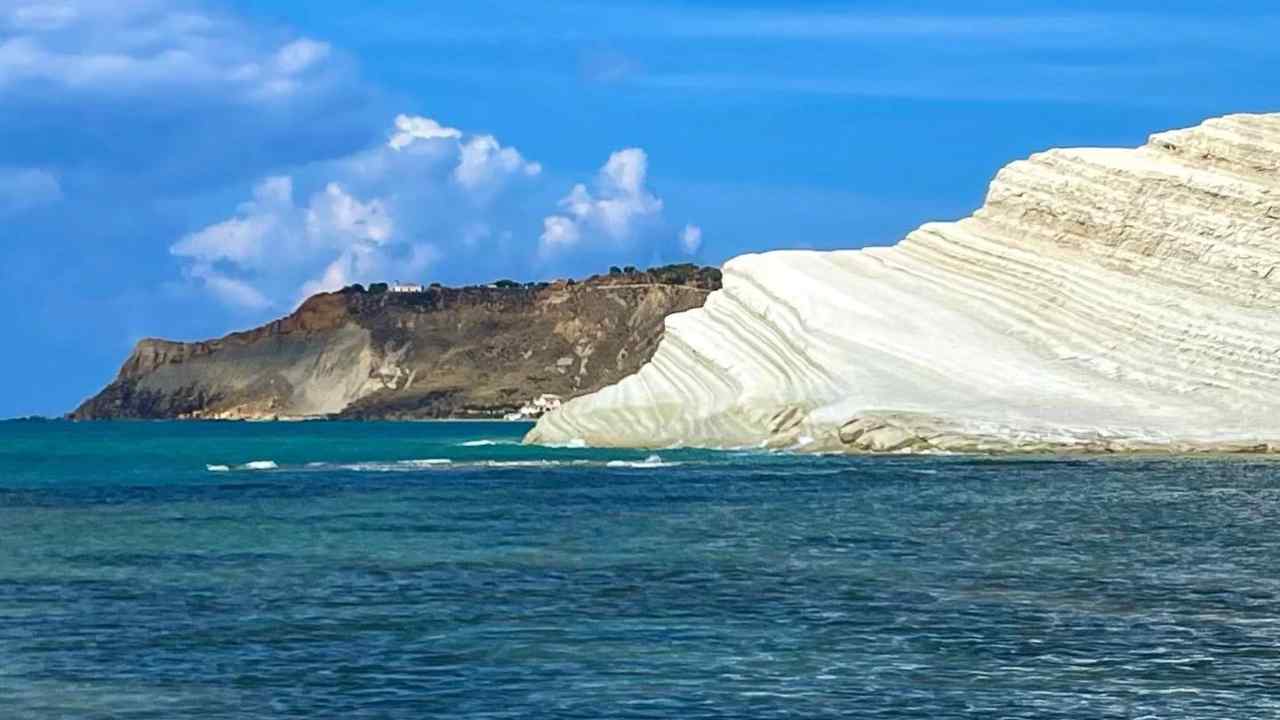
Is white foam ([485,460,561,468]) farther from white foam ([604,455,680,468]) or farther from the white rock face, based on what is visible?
the white rock face

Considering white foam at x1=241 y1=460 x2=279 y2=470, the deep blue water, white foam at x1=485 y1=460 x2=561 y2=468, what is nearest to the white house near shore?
white foam at x1=241 y1=460 x2=279 y2=470

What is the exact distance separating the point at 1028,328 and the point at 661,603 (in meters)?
42.9

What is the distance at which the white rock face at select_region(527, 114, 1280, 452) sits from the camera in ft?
199

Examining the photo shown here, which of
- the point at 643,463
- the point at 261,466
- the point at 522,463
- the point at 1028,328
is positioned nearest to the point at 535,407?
the point at 261,466

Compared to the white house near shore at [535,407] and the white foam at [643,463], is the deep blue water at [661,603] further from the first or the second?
the white house near shore at [535,407]

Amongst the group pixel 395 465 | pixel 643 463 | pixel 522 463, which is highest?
pixel 395 465

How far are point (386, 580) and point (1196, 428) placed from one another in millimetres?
37633

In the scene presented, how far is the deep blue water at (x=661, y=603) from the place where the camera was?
687 inches

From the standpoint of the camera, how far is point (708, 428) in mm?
67938

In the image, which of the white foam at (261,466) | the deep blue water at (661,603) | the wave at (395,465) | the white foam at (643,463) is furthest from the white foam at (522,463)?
the deep blue water at (661,603)

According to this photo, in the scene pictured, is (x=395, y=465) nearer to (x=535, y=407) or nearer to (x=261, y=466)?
(x=261, y=466)

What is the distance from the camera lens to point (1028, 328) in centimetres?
6481

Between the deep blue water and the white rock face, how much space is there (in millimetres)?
14650

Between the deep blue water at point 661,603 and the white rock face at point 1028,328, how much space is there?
1465cm
